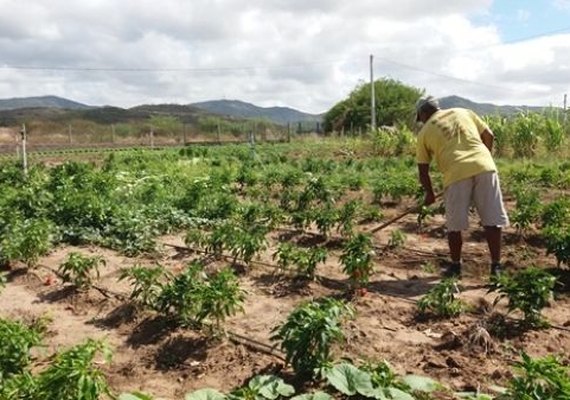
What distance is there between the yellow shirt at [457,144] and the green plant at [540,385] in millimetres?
2880

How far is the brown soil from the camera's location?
385cm

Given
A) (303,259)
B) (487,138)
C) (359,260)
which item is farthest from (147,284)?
(487,138)

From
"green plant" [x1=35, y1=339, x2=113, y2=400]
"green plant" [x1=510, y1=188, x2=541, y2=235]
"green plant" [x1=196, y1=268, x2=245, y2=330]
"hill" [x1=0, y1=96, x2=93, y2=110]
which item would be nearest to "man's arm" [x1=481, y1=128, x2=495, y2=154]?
"green plant" [x1=510, y1=188, x2=541, y2=235]

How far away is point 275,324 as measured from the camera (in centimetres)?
466

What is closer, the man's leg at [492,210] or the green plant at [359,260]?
the green plant at [359,260]

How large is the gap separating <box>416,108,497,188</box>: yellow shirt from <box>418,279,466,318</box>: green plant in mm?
1300

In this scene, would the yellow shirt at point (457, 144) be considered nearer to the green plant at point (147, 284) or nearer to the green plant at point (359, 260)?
the green plant at point (359, 260)

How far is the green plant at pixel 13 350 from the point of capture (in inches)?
136

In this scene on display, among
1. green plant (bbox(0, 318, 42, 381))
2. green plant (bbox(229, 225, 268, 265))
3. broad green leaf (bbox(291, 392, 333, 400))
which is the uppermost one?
green plant (bbox(229, 225, 268, 265))

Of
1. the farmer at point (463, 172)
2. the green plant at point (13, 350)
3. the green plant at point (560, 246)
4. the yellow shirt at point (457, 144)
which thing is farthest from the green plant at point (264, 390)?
the green plant at point (560, 246)

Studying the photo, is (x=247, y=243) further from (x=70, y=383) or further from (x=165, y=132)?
(x=165, y=132)

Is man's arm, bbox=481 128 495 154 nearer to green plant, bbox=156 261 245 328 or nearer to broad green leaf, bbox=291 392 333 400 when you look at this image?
green plant, bbox=156 261 245 328

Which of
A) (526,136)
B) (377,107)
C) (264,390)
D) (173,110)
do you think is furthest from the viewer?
(173,110)

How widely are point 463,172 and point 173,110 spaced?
8325 centimetres
